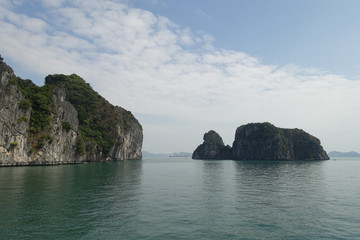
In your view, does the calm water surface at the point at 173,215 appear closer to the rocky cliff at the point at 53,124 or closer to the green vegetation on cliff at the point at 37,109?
the rocky cliff at the point at 53,124

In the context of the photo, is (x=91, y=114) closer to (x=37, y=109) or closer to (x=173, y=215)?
(x=37, y=109)

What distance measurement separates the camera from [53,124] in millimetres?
91375

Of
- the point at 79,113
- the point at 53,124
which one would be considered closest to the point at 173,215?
the point at 53,124

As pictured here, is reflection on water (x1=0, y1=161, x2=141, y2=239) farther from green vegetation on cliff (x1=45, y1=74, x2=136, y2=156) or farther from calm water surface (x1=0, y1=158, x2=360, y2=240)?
green vegetation on cliff (x1=45, y1=74, x2=136, y2=156)

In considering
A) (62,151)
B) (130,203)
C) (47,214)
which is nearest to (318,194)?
(130,203)

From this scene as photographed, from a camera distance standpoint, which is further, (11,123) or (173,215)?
(11,123)

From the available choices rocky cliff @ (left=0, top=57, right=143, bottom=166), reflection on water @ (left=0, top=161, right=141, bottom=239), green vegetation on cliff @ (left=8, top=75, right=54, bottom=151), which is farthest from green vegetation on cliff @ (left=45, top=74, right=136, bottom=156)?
reflection on water @ (left=0, top=161, right=141, bottom=239)

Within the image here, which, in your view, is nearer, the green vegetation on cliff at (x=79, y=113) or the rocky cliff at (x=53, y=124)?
the rocky cliff at (x=53, y=124)

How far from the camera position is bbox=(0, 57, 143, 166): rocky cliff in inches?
2822

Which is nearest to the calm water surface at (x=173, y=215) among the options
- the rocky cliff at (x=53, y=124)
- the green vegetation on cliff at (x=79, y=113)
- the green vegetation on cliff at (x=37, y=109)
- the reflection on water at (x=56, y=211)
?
the reflection on water at (x=56, y=211)

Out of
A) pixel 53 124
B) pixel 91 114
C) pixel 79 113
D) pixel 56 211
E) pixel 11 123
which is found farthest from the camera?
pixel 91 114

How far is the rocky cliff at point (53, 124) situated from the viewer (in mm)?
71688

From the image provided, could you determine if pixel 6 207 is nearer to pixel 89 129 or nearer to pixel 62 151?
pixel 62 151

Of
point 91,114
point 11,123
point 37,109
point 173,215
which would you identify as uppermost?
point 91,114
